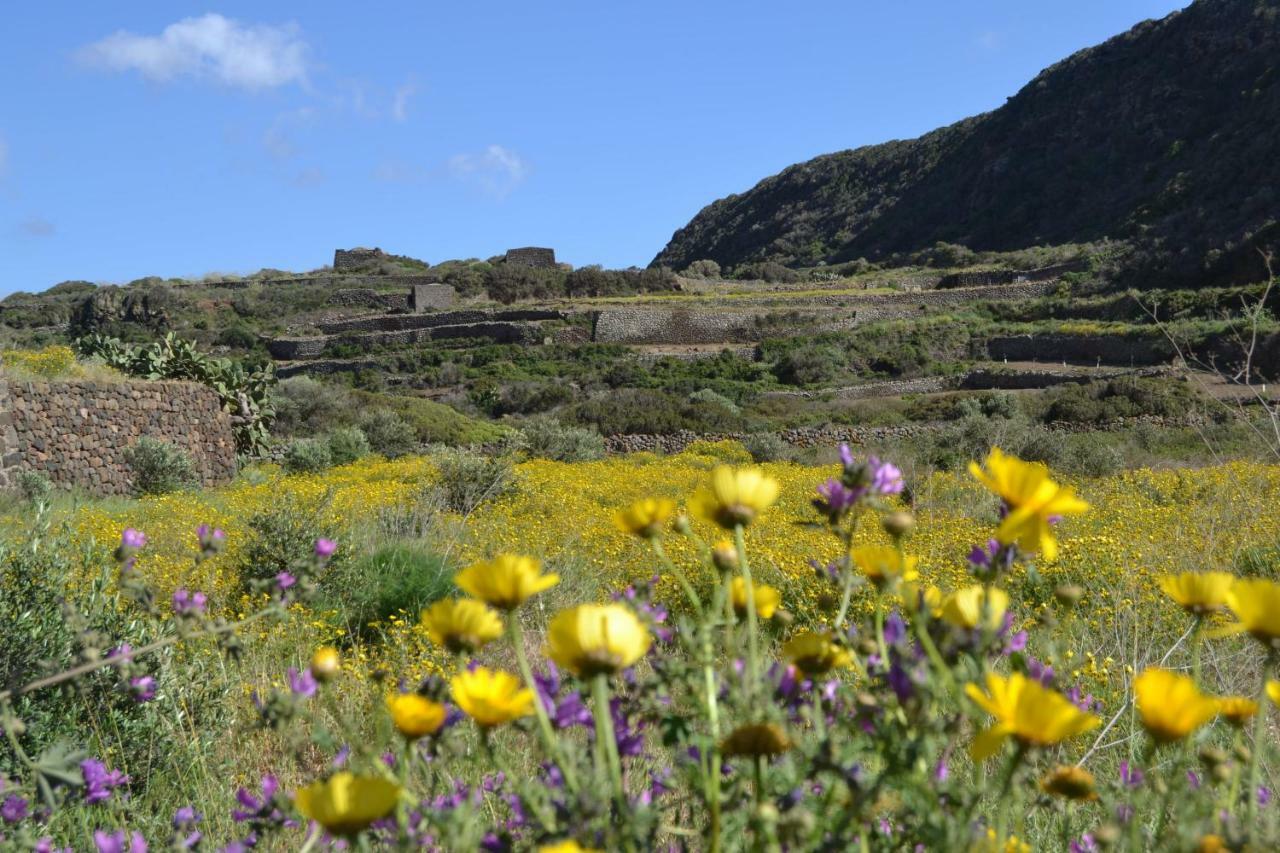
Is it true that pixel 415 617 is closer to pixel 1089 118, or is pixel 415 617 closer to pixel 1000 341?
pixel 1000 341

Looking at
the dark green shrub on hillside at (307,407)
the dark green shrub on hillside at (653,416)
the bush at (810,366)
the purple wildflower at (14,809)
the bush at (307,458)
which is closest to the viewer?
the purple wildflower at (14,809)

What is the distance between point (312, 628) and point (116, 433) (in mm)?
10238

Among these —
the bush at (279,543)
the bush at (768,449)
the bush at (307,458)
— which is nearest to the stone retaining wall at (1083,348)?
the bush at (768,449)

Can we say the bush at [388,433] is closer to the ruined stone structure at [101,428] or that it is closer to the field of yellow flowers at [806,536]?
the ruined stone structure at [101,428]

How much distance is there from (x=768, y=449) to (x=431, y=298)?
117 feet

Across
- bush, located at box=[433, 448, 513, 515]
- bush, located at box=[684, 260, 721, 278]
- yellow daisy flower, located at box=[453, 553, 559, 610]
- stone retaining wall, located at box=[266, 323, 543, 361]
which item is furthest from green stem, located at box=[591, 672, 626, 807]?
bush, located at box=[684, 260, 721, 278]

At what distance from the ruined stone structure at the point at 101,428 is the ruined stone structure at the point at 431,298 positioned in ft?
114

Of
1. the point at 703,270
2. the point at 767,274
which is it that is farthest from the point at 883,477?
the point at 703,270

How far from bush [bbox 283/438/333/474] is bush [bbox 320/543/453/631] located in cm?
973

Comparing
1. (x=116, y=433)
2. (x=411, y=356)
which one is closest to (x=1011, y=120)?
(x=411, y=356)

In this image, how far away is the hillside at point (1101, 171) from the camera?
47.2 meters

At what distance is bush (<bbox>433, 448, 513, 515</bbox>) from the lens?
9789 millimetres

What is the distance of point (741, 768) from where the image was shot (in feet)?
3.34

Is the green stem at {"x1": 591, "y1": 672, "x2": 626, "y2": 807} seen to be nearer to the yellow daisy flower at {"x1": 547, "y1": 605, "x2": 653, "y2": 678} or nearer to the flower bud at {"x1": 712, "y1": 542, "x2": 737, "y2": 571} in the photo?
the yellow daisy flower at {"x1": 547, "y1": 605, "x2": 653, "y2": 678}
